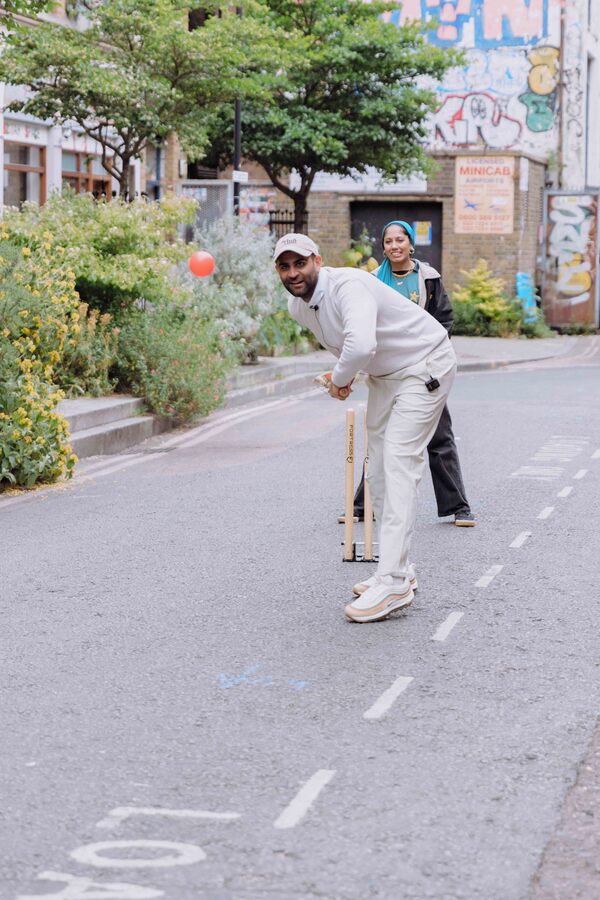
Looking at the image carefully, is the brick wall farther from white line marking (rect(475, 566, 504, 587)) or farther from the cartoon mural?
white line marking (rect(475, 566, 504, 587))

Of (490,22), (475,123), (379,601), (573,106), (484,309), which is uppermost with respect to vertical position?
(490,22)

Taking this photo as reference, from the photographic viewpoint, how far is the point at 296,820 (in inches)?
168

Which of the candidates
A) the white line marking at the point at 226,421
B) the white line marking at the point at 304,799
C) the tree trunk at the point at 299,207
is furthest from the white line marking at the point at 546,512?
the tree trunk at the point at 299,207

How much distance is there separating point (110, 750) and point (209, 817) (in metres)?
0.72

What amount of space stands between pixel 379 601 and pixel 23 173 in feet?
62.5

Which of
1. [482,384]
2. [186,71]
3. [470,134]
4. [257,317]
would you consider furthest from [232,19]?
[470,134]

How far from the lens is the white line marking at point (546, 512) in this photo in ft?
31.5

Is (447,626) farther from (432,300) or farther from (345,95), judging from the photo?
(345,95)

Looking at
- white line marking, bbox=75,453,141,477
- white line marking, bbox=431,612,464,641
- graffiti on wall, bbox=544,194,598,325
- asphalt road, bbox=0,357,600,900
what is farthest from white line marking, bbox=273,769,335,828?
graffiti on wall, bbox=544,194,598,325

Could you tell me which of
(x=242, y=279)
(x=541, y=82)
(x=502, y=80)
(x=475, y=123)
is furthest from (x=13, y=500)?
(x=541, y=82)

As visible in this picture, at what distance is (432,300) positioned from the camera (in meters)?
8.97

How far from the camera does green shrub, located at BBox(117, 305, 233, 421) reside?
564 inches

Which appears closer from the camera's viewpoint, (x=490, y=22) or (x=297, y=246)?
(x=297, y=246)

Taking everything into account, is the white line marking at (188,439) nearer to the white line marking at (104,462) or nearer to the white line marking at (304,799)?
the white line marking at (104,462)
